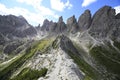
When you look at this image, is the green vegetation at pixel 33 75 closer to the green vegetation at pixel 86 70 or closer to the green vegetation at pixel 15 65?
the green vegetation at pixel 86 70

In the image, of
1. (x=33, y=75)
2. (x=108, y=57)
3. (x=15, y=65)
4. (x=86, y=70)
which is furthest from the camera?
(x=108, y=57)

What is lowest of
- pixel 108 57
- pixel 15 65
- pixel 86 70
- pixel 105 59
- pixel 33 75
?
pixel 105 59

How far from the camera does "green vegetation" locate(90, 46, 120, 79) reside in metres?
152

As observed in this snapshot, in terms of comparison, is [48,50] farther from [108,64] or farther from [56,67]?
[108,64]

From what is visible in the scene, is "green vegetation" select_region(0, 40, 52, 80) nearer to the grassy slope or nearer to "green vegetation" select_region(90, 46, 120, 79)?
"green vegetation" select_region(90, 46, 120, 79)

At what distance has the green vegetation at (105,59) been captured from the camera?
152m

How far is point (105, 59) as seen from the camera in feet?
546

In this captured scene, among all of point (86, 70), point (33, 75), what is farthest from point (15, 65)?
point (86, 70)

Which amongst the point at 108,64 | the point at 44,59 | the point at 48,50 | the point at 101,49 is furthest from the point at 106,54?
the point at 44,59

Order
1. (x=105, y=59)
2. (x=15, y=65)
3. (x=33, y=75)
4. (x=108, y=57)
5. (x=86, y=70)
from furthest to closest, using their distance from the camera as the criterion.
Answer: (x=108, y=57) → (x=105, y=59) → (x=15, y=65) → (x=86, y=70) → (x=33, y=75)

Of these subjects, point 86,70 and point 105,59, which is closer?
point 86,70

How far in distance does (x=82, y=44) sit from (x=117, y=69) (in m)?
52.0

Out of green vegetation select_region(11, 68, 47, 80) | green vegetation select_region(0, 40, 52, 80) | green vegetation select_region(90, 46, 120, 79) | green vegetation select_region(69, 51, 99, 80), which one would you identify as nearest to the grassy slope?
green vegetation select_region(90, 46, 120, 79)

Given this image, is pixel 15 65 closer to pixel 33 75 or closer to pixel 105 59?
pixel 33 75
